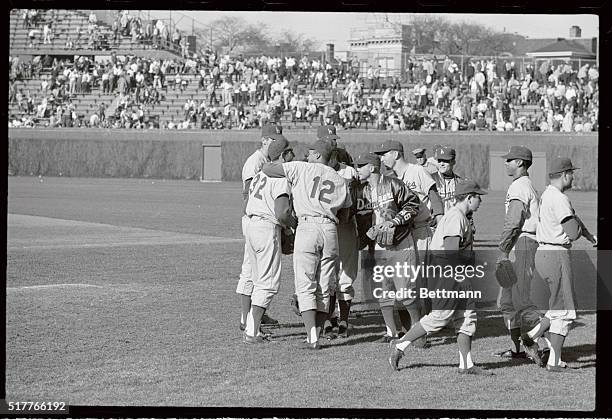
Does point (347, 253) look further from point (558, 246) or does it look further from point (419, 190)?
point (558, 246)

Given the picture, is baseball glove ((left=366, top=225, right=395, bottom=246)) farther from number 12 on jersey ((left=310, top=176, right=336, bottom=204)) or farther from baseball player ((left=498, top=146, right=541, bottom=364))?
baseball player ((left=498, top=146, right=541, bottom=364))

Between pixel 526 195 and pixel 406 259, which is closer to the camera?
pixel 406 259

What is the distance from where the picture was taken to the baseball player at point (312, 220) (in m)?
7.97

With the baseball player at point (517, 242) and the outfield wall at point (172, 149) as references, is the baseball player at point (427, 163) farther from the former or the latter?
the outfield wall at point (172, 149)

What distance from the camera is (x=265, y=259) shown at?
8125 millimetres

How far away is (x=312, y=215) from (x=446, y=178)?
2580 millimetres

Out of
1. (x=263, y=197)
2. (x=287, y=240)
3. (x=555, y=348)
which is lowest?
(x=555, y=348)

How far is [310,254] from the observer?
8.06 m

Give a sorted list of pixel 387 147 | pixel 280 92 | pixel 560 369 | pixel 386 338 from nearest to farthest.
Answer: pixel 560 369, pixel 387 147, pixel 386 338, pixel 280 92

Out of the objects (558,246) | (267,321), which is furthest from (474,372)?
(267,321)

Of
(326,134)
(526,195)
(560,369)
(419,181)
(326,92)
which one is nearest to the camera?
(560,369)

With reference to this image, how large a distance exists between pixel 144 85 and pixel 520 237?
1923cm

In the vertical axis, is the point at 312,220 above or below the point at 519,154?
below

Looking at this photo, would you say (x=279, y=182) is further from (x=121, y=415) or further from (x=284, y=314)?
(x=121, y=415)
